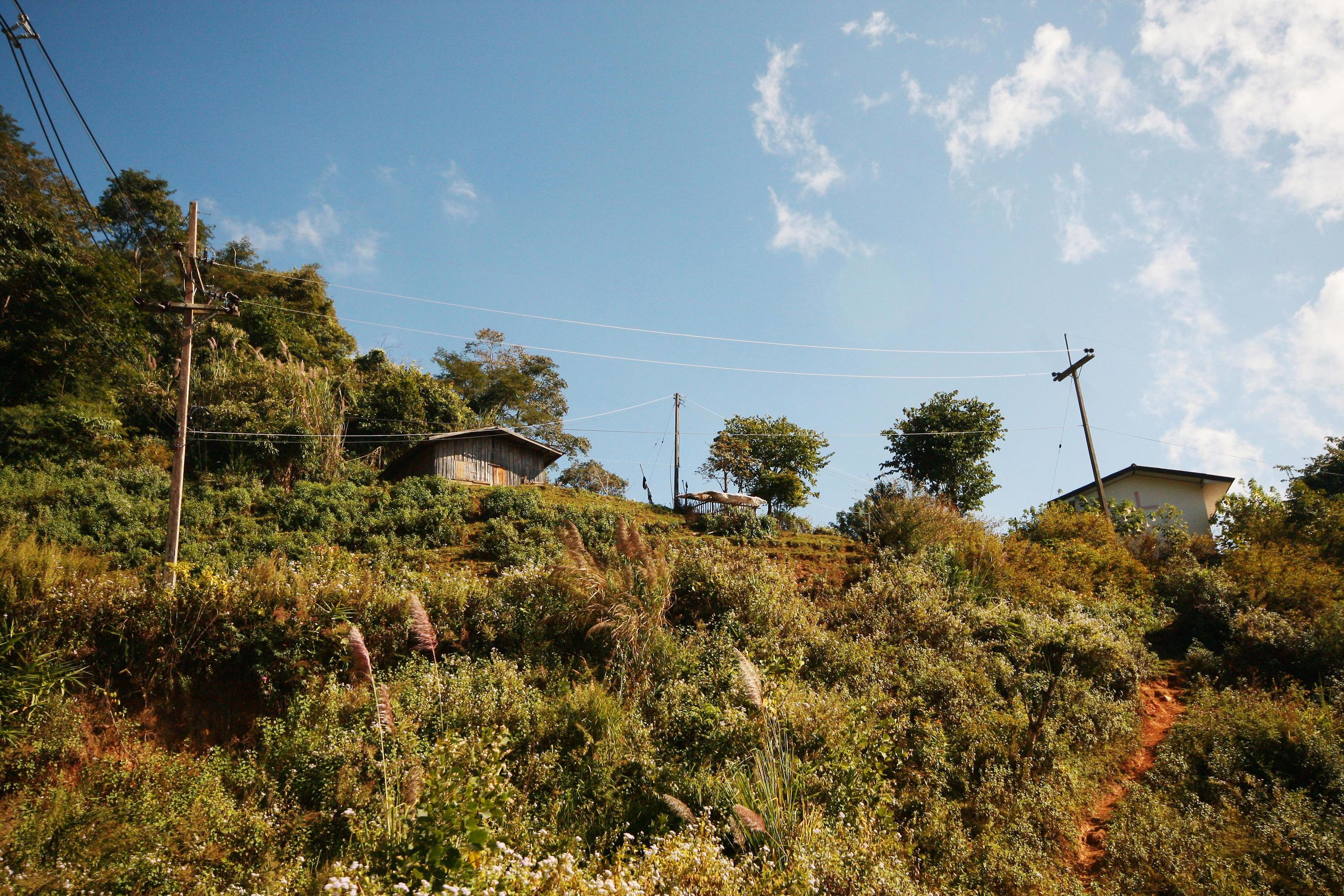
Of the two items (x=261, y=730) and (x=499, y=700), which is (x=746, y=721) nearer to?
(x=499, y=700)

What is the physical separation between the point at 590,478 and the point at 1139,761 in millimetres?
33555

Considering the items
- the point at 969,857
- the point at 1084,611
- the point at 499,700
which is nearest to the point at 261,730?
the point at 499,700

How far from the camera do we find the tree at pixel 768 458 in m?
32.8

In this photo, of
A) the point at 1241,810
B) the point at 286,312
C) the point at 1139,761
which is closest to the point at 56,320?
the point at 286,312

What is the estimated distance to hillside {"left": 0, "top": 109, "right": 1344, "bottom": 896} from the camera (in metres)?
6.41

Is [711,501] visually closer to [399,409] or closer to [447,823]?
[399,409]

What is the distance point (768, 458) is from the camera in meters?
33.8

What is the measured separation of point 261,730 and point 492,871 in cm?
536

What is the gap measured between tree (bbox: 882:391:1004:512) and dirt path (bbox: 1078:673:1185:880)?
15.3m

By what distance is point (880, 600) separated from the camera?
14.4 metres

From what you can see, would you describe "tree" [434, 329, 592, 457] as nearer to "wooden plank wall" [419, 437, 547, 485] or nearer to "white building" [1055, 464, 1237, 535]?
"wooden plank wall" [419, 437, 547, 485]

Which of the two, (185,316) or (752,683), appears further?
(185,316)

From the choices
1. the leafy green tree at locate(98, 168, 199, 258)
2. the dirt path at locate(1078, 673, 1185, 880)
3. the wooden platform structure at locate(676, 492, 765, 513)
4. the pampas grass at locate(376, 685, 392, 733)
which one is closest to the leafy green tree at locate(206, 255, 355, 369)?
the leafy green tree at locate(98, 168, 199, 258)

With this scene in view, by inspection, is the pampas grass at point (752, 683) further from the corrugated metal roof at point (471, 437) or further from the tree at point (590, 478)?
the tree at point (590, 478)
